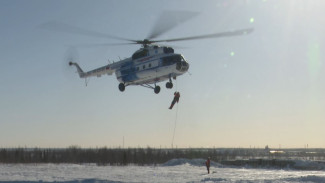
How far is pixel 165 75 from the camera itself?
1323 inches

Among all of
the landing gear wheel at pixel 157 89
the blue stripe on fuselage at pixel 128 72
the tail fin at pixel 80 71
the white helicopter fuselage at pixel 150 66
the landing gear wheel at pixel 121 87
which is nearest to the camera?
the white helicopter fuselage at pixel 150 66

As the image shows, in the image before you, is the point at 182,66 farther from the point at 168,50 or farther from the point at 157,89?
the point at 157,89

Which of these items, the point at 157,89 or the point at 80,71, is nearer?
the point at 157,89

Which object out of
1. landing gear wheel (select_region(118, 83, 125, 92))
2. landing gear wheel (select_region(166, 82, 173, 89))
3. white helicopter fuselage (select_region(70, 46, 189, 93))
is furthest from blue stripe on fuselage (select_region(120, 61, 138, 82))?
landing gear wheel (select_region(166, 82, 173, 89))

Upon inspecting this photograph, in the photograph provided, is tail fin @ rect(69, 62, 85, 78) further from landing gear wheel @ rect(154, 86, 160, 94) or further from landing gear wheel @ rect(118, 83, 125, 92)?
landing gear wheel @ rect(154, 86, 160, 94)

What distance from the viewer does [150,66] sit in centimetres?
3416

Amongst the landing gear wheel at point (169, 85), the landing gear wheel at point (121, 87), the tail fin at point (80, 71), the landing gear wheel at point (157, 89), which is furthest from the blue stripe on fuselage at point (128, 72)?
the tail fin at point (80, 71)

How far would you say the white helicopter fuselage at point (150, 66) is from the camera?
33.2 meters

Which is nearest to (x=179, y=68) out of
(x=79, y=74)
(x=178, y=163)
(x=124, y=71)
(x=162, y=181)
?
(x=124, y=71)

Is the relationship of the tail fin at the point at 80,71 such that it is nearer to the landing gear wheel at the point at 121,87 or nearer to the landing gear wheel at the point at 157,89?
the landing gear wheel at the point at 121,87

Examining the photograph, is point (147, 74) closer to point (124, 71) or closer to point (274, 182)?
point (124, 71)

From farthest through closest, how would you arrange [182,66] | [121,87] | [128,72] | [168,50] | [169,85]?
1. [121,87]
2. [128,72]
3. [168,50]
4. [169,85]
5. [182,66]

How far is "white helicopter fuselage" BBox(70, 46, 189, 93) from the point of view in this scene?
33188 mm

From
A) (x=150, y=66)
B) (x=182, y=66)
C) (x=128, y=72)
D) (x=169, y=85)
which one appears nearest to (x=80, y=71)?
(x=128, y=72)
